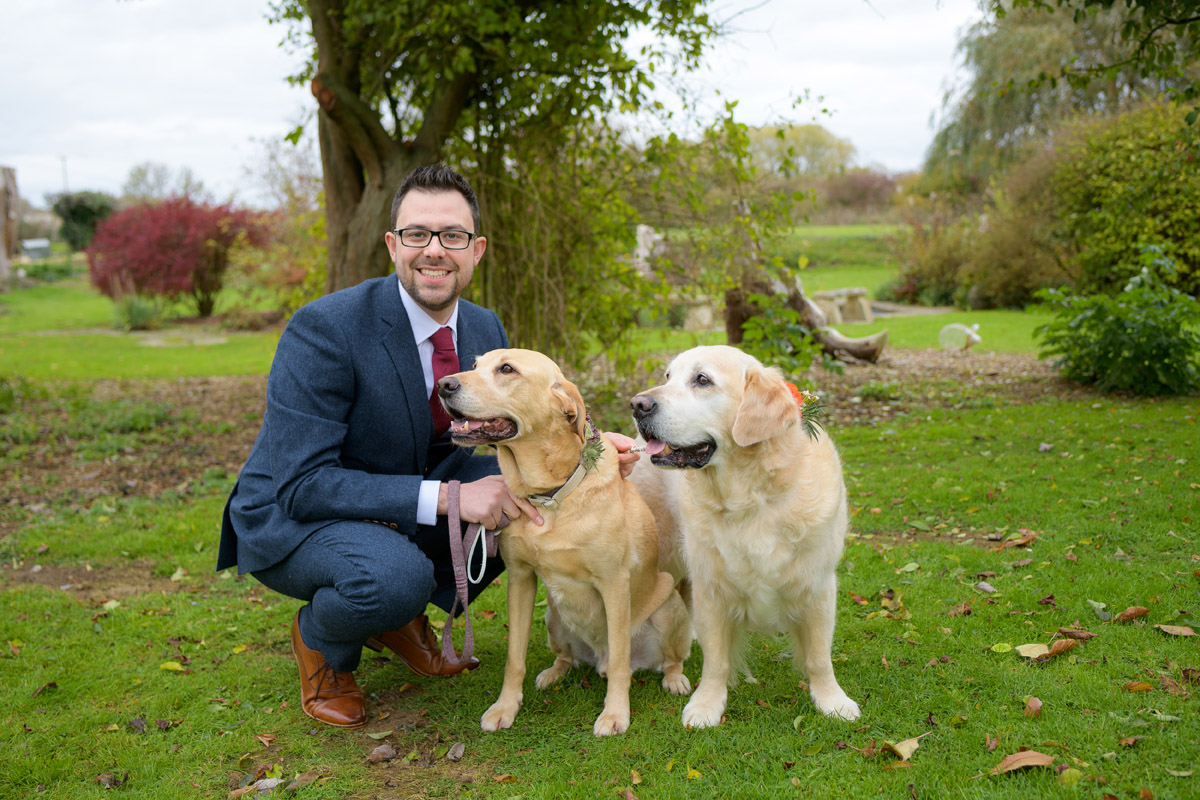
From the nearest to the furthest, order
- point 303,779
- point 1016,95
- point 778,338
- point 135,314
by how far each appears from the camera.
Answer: point 303,779, point 778,338, point 135,314, point 1016,95

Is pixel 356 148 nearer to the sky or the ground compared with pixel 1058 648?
nearer to the sky

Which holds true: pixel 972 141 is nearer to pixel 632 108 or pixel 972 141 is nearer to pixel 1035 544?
pixel 632 108

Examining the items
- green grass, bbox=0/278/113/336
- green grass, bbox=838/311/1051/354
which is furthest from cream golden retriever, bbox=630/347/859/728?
green grass, bbox=0/278/113/336

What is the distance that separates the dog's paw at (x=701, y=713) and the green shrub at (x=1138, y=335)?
642 cm

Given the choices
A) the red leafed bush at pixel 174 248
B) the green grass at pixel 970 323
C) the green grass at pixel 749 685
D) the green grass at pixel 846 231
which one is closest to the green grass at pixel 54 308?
the red leafed bush at pixel 174 248

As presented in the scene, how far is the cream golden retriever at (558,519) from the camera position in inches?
111

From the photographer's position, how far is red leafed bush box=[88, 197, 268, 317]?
65.2 ft

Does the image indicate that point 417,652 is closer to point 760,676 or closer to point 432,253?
point 760,676

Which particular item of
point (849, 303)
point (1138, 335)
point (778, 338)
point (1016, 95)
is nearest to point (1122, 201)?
point (849, 303)

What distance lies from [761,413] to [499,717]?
1.52 meters

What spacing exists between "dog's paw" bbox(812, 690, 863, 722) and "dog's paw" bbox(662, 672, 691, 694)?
1.81 ft

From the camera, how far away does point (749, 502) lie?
2.79 metres

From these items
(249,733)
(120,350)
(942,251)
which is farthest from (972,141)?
(249,733)

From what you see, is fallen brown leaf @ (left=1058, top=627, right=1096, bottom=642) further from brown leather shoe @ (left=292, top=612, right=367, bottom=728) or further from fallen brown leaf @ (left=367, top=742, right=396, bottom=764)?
brown leather shoe @ (left=292, top=612, right=367, bottom=728)
